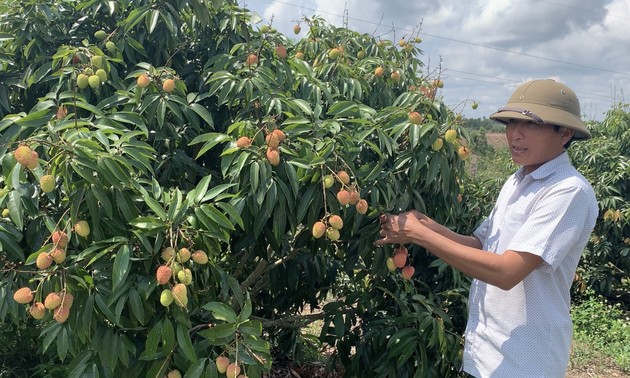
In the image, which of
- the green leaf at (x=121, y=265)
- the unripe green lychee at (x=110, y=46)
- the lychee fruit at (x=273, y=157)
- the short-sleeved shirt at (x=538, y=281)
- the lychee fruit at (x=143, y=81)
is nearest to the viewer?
the green leaf at (x=121, y=265)

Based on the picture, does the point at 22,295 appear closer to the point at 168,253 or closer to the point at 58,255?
the point at 58,255

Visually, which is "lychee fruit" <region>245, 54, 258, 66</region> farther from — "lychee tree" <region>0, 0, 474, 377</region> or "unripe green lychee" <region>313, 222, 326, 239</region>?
"unripe green lychee" <region>313, 222, 326, 239</region>

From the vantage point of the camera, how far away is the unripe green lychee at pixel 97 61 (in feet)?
6.42

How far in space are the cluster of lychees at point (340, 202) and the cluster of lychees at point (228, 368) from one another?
18.9 inches

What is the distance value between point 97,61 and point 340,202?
100cm

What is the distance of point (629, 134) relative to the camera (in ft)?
18.2

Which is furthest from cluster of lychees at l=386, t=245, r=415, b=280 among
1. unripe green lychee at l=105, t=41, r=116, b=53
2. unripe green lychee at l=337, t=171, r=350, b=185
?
unripe green lychee at l=105, t=41, r=116, b=53

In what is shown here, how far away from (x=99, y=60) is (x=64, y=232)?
0.75 metres

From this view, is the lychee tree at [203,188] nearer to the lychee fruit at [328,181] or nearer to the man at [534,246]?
the lychee fruit at [328,181]

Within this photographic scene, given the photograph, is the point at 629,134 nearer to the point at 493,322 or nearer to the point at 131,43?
the point at 493,322

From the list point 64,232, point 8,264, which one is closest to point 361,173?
point 64,232

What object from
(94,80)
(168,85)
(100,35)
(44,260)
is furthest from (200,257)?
(100,35)

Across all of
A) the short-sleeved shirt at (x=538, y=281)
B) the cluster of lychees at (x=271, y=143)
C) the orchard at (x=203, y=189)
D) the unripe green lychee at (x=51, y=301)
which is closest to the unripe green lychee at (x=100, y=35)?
the orchard at (x=203, y=189)

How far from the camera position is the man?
1494mm
